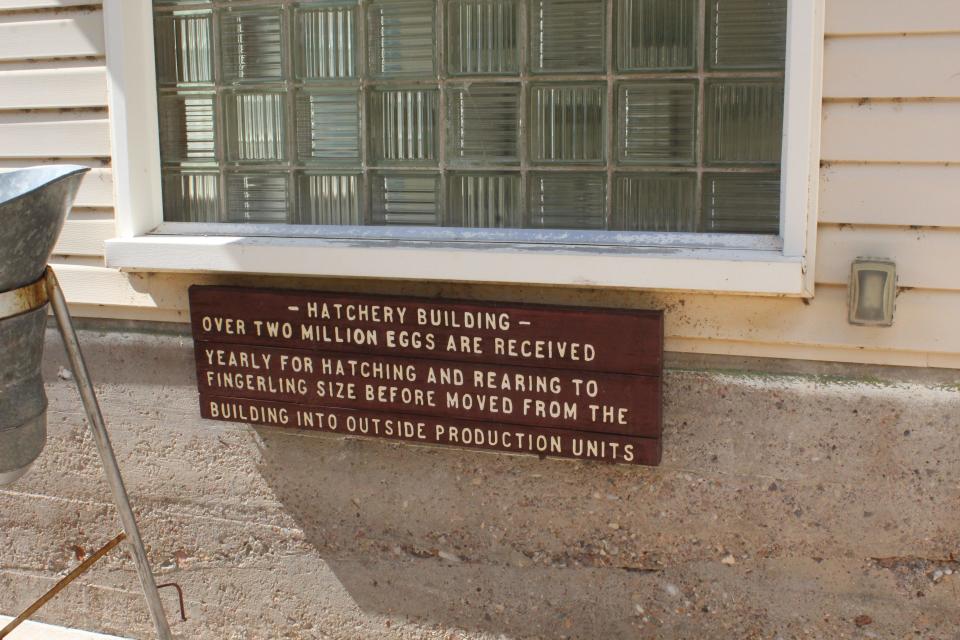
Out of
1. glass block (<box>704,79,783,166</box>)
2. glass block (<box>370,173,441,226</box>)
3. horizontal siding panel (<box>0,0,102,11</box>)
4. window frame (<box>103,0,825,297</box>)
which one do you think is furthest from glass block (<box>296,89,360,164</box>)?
glass block (<box>704,79,783,166</box>)

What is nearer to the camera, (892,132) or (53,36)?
(892,132)

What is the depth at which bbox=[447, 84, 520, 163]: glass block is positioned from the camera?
125 inches

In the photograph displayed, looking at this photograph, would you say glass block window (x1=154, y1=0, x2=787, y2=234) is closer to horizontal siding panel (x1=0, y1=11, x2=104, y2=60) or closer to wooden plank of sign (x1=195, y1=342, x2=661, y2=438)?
horizontal siding panel (x1=0, y1=11, x2=104, y2=60)

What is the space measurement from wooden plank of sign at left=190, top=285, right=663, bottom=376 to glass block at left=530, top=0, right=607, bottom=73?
75cm

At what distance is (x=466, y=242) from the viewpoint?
3.18m

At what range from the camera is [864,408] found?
280 cm

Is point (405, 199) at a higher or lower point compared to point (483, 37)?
lower

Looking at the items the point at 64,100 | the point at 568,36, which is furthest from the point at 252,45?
the point at 568,36

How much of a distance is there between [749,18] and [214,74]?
1808 mm

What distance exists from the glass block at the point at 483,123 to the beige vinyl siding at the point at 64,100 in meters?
1.27

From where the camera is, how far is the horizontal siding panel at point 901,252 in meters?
2.66

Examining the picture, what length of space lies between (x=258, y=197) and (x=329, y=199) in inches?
10.9

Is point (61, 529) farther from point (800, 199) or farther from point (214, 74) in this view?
point (800, 199)

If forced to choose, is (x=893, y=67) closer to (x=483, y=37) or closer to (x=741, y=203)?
(x=741, y=203)
